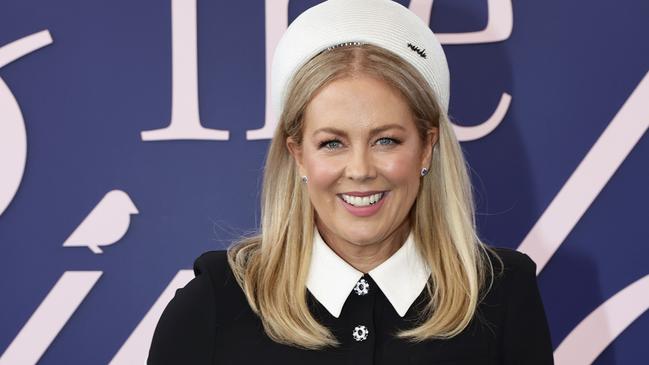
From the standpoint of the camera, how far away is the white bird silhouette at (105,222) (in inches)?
68.1

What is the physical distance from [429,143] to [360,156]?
134 millimetres

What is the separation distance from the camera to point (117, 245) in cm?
174

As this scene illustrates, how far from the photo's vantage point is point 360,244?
1.25 meters

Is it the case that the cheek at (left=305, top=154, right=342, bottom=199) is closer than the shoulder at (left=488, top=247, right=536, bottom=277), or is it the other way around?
the cheek at (left=305, top=154, right=342, bottom=199)

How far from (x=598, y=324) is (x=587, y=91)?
1.44ft

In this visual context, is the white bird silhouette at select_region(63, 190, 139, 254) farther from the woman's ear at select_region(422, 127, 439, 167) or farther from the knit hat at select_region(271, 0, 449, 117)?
the woman's ear at select_region(422, 127, 439, 167)

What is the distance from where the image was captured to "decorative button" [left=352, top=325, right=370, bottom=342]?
4.03 feet

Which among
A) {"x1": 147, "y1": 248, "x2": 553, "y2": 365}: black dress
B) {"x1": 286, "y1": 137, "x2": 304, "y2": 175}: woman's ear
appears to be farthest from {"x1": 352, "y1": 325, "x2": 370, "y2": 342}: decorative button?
{"x1": 286, "y1": 137, "x2": 304, "y2": 175}: woman's ear

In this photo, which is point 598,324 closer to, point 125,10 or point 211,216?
point 211,216

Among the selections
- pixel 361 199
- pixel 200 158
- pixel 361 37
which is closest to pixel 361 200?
pixel 361 199

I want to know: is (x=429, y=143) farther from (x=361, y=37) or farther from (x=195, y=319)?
(x=195, y=319)

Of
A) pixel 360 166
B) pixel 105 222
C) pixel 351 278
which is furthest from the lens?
pixel 105 222

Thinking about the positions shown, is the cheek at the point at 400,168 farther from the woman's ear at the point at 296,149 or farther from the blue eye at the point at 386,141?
the woman's ear at the point at 296,149

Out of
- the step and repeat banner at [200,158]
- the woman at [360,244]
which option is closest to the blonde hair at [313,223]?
the woman at [360,244]
